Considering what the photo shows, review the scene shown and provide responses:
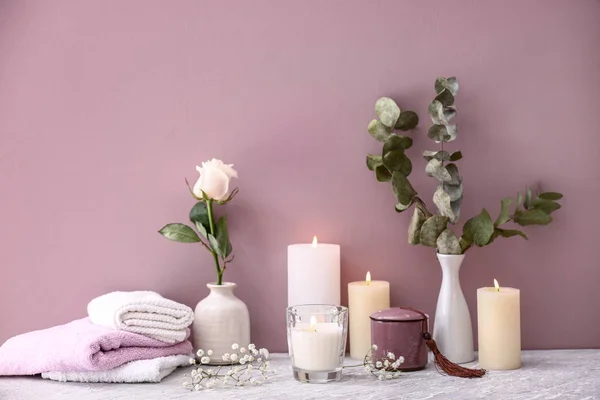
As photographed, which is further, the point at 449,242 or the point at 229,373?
the point at 449,242

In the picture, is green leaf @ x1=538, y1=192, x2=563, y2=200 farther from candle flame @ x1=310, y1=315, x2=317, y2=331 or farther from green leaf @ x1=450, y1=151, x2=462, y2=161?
candle flame @ x1=310, y1=315, x2=317, y2=331

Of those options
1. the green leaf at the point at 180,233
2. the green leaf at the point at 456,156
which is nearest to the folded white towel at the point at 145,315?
the green leaf at the point at 180,233

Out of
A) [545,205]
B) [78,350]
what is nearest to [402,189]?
[545,205]

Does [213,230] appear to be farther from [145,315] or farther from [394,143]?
[394,143]

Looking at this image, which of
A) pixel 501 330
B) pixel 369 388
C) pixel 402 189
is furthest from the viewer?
pixel 402 189

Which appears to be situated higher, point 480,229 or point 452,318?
point 480,229

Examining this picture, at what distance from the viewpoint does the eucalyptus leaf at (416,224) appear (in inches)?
57.7

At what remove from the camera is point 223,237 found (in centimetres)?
149

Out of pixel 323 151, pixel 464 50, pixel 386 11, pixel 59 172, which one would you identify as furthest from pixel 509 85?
pixel 59 172

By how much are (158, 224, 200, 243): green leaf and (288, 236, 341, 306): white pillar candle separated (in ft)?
0.61

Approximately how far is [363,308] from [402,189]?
0.23m


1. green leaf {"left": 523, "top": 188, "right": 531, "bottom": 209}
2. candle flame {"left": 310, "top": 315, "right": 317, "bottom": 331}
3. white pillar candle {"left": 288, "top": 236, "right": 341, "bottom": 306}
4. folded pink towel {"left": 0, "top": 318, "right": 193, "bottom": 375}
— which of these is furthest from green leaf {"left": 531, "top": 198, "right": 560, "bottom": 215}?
folded pink towel {"left": 0, "top": 318, "right": 193, "bottom": 375}

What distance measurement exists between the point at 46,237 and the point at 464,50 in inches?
35.7

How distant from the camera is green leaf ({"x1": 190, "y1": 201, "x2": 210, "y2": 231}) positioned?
1.50m
